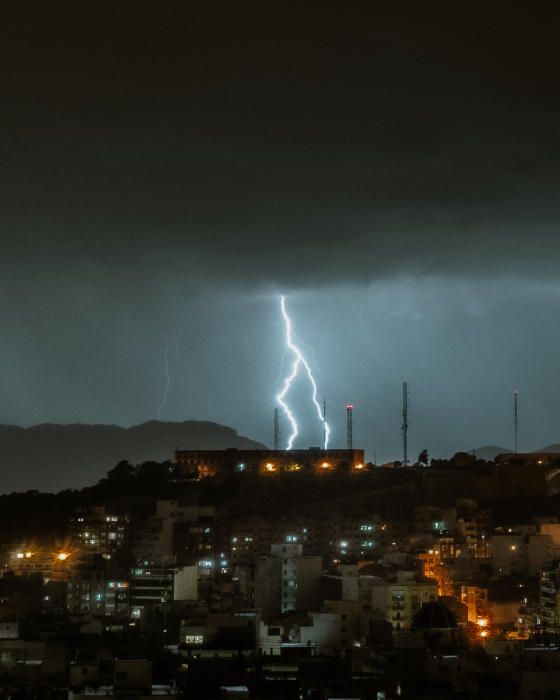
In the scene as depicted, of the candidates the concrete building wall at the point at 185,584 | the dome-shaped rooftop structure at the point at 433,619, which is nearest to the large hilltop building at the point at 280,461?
the concrete building wall at the point at 185,584

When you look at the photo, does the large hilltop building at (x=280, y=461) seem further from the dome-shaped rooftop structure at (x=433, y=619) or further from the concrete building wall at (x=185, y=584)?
the dome-shaped rooftop structure at (x=433, y=619)

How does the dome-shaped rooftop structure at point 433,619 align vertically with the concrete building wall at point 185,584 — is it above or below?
below

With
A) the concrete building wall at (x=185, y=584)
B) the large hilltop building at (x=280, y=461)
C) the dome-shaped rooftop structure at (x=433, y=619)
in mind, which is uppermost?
the large hilltop building at (x=280, y=461)

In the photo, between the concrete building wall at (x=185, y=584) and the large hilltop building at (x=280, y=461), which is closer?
the concrete building wall at (x=185, y=584)

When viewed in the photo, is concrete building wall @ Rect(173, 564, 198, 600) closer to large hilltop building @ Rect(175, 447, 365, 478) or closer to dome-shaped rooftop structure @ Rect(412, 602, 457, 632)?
dome-shaped rooftop structure @ Rect(412, 602, 457, 632)

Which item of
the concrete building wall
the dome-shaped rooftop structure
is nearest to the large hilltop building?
the concrete building wall

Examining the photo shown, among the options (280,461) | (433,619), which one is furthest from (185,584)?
(280,461)

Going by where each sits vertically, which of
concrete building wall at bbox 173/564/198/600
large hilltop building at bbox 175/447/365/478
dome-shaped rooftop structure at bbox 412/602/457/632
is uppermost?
large hilltop building at bbox 175/447/365/478

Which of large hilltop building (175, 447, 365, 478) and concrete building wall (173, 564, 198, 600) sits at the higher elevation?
large hilltop building (175, 447, 365, 478)
